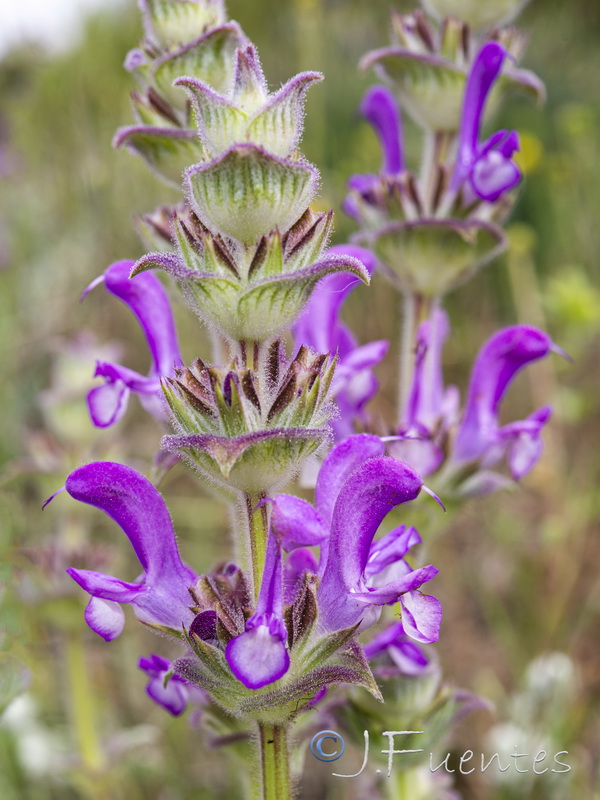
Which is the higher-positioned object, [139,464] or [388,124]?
[388,124]

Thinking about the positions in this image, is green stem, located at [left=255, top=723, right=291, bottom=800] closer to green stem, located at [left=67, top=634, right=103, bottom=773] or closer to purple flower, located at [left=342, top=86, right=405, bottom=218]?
purple flower, located at [left=342, top=86, right=405, bottom=218]

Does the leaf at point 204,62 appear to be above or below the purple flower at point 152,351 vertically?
above

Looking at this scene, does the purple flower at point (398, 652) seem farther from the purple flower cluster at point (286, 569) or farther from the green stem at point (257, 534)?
Result: the green stem at point (257, 534)

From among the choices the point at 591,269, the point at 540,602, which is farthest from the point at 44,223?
the point at 540,602

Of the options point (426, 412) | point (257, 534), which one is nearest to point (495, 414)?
point (426, 412)

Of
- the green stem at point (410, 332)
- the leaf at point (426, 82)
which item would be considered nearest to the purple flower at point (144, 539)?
the green stem at point (410, 332)

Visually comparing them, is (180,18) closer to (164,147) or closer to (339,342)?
(164,147)
